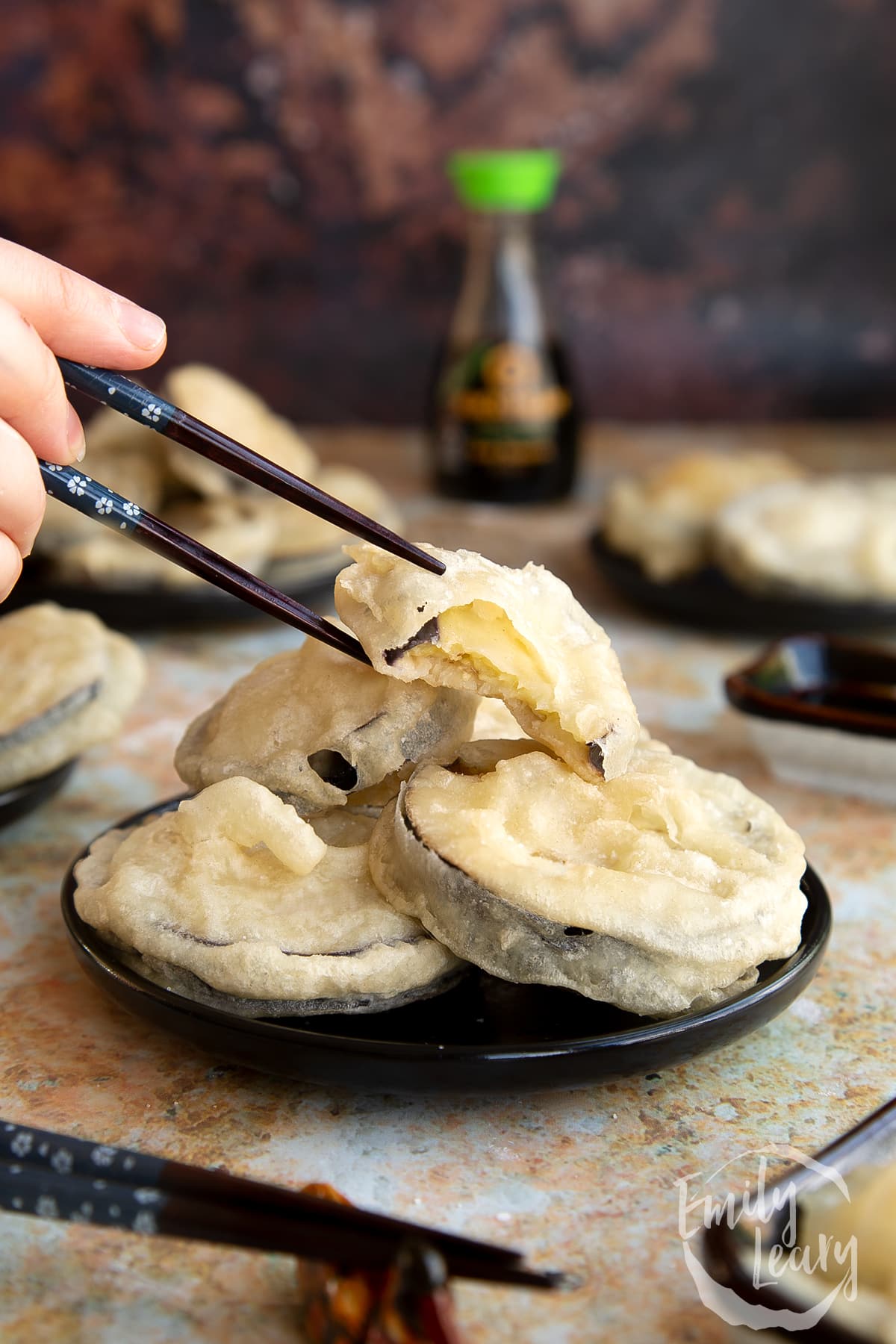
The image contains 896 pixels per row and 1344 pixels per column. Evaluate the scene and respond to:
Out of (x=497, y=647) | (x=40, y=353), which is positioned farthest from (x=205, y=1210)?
(x=40, y=353)

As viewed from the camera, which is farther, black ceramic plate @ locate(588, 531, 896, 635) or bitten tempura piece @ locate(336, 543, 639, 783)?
black ceramic plate @ locate(588, 531, 896, 635)

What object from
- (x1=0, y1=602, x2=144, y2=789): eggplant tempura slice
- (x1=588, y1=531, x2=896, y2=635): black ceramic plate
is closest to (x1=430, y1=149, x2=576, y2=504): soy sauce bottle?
(x1=588, y1=531, x2=896, y2=635): black ceramic plate

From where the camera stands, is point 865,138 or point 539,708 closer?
point 539,708

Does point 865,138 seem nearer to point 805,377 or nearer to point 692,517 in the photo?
point 805,377

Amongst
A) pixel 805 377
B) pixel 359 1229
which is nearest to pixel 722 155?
pixel 805 377

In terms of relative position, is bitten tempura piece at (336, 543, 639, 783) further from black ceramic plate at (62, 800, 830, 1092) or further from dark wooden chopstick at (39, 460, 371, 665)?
black ceramic plate at (62, 800, 830, 1092)

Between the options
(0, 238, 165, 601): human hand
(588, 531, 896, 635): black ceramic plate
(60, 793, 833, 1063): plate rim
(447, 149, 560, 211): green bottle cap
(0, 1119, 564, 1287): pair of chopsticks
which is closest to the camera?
(0, 1119, 564, 1287): pair of chopsticks
